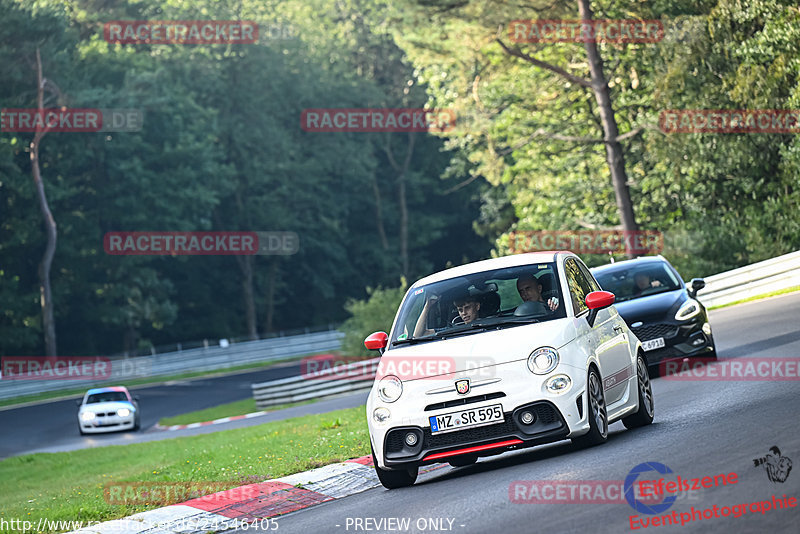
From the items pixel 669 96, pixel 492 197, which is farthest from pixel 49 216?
pixel 669 96

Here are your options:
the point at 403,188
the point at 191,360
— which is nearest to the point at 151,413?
the point at 191,360

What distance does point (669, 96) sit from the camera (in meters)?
37.8

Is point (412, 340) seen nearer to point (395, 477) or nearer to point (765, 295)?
point (395, 477)

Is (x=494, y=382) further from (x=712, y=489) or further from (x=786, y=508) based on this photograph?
(x=786, y=508)

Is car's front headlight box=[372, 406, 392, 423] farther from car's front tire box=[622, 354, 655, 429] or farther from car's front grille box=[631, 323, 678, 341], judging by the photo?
car's front grille box=[631, 323, 678, 341]

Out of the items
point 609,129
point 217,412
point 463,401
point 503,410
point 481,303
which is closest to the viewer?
point 503,410

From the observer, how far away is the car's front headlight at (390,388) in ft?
32.7

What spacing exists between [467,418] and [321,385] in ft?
69.4

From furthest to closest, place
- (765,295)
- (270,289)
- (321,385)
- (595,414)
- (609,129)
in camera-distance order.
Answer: (270,289)
(609,129)
(321,385)
(765,295)
(595,414)

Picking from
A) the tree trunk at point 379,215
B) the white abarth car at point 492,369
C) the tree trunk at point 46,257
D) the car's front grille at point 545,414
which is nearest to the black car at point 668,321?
the white abarth car at point 492,369

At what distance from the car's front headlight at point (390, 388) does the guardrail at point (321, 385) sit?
1852 centimetres

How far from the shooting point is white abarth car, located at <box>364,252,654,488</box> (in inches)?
380

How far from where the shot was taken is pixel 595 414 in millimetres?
10109

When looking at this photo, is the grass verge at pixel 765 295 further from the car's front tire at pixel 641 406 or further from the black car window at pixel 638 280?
the car's front tire at pixel 641 406
